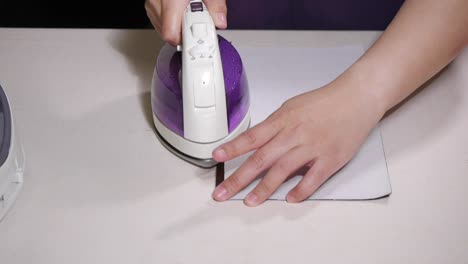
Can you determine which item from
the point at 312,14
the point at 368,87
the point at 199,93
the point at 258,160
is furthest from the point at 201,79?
the point at 312,14

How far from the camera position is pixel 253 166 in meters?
0.80

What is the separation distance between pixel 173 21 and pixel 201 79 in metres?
0.09

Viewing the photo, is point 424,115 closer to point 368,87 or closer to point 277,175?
point 368,87

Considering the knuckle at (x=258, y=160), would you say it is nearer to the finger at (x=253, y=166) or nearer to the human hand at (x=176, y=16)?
the finger at (x=253, y=166)

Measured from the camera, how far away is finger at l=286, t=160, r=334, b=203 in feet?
2.59

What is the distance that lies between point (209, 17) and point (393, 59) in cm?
25

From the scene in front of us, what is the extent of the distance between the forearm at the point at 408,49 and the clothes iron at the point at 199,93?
16 cm

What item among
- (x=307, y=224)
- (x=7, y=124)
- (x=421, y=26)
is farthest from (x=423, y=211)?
(x=7, y=124)

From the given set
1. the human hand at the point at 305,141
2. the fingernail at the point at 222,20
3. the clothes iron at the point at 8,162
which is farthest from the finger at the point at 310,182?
the clothes iron at the point at 8,162

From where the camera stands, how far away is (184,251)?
75 centimetres

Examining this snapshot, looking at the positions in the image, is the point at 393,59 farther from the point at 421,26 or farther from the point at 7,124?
the point at 7,124

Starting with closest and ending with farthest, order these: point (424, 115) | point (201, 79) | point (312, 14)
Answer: point (201, 79) < point (424, 115) < point (312, 14)

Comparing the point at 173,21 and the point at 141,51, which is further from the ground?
the point at 173,21

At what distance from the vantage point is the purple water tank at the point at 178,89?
0.80 m
